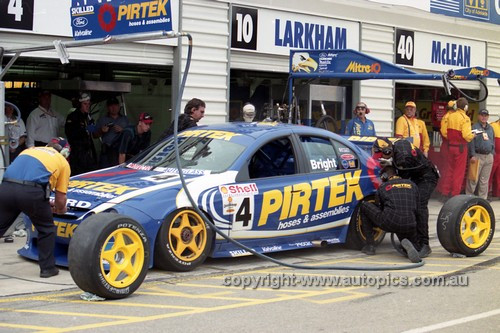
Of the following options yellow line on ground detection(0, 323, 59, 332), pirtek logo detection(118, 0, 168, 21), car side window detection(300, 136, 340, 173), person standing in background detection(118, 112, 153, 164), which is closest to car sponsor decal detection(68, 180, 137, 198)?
pirtek logo detection(118, 0, 168, 21)

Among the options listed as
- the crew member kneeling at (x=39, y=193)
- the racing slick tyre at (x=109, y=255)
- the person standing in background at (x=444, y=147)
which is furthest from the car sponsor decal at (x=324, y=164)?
the person standing in background at (x=444, y=147)

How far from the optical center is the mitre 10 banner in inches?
368

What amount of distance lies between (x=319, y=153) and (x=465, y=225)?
1.90 m

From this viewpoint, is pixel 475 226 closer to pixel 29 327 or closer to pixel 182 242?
pixel 182 242

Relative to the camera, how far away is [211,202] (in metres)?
8.62

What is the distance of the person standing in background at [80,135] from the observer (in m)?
13.2

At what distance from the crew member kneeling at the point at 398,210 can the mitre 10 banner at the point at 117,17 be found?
3021 mm

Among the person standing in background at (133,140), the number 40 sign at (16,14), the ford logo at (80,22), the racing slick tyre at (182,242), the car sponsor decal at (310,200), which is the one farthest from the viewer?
the person standing in background at (133,140)

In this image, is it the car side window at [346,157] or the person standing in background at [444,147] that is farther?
the person standing in background at [444,147]

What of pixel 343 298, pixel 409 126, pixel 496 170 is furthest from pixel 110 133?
pixel 496 170

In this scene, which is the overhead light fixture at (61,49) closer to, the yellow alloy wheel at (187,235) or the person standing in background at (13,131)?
the person standing in background at (13,131)

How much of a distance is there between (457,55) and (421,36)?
149 centimetres

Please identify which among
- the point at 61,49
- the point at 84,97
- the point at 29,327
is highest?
the point at 61,49

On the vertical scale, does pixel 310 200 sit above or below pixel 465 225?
above
